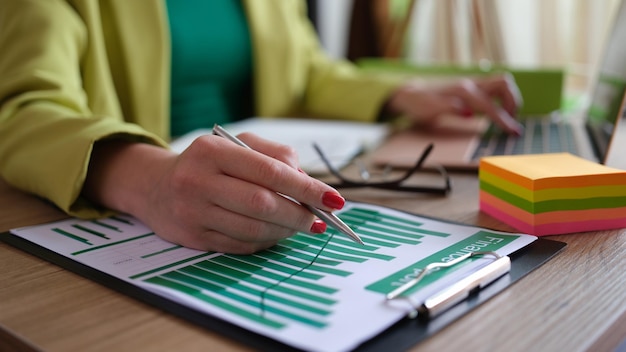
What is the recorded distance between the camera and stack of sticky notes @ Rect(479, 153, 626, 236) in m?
0.57

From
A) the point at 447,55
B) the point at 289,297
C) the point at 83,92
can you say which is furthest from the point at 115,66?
the point at 447,55

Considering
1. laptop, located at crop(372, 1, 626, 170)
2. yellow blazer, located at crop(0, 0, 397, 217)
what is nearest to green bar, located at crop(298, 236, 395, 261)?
yellow blazer, located at crop(0, 0, 397, 217)

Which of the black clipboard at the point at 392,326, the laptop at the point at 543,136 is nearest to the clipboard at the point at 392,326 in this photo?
the black clipboard at the point at 392,326

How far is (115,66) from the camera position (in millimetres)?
1045

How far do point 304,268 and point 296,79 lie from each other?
96 cm

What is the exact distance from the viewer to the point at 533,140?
0.99 meters

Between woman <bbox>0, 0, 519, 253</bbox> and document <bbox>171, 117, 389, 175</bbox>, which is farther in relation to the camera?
document <bbox>171, 117, 389, 175</bbox>

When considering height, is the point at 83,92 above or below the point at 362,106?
above

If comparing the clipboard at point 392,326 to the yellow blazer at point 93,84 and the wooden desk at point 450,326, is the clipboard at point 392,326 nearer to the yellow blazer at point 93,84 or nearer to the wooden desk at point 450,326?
the wooden desk at point 450,326

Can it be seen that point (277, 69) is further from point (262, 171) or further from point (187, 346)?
point (187, 346)

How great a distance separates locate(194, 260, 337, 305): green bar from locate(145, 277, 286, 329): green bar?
0.04m

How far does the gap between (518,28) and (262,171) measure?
1.38 meters

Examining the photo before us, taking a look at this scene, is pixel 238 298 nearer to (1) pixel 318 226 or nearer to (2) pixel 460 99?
(1) pixel 318 226

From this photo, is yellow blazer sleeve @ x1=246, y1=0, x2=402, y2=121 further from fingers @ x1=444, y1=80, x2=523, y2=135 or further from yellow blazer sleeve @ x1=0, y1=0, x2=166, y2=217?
yellow blazer sleeve @ x1=0, y1=0, x2=166, y2=217
